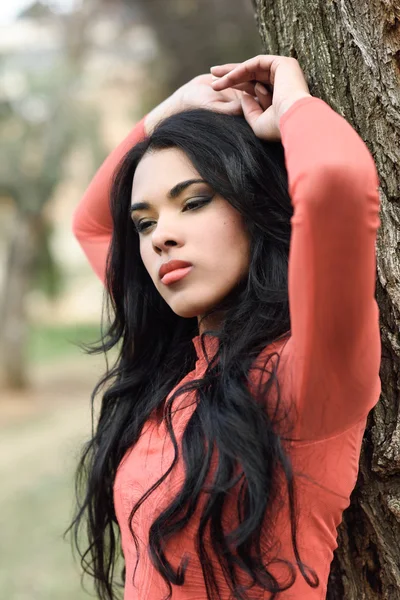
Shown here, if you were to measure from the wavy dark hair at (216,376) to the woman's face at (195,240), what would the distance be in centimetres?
3

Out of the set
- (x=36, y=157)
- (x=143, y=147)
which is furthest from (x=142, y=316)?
(x=36, y=157)

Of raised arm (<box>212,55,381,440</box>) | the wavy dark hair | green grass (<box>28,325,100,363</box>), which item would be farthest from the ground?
green grass (<box>28,325,100,363</box>)

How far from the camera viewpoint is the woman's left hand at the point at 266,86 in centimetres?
153

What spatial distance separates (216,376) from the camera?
61.1 inches

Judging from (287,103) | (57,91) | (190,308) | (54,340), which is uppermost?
(57,91)

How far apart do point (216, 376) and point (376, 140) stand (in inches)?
24.4

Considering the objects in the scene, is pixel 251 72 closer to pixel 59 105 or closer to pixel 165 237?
pixel 165 237

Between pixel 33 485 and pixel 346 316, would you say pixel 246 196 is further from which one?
pixel 33 485

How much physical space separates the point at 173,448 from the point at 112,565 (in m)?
0.66

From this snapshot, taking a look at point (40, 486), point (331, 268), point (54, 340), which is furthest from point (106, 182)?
point (54, 340)

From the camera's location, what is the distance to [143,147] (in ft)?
5.86

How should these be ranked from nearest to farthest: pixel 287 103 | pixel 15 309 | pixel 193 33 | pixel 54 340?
pixel 287 103 → pixel 193 33 → pixel 15 309 → pixel 54 340

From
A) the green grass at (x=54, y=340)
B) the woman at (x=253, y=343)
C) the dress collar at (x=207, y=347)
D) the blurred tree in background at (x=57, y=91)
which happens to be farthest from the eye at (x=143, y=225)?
the green grass at (x=54, y=340)

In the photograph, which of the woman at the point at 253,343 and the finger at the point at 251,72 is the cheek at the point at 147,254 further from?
the finger at the point at 251,72
